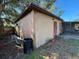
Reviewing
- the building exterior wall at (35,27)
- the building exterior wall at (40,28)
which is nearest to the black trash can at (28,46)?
the building exterior wall at (35,27)

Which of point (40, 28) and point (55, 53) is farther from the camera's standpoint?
point (40, 28)

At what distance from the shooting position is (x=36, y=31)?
31.3ft

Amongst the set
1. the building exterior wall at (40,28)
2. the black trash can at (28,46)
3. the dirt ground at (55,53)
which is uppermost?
the building exterior wall at (40,28)

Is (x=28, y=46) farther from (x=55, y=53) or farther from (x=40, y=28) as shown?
(x=40, y=28)

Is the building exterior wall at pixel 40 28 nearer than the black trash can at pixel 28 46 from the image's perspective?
No

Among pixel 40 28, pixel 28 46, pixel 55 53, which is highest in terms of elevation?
pixel 40 28

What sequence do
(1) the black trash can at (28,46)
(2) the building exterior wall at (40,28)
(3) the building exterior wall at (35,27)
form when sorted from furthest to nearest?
(2) the building exterior wall at (40,28), (3) the building exterior wall at (35,27), (1) the black trash can at (28,46)

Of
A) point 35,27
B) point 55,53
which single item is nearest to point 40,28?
point 35,27

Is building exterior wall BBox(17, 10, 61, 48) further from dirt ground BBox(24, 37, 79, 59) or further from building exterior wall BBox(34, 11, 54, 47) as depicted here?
dirt ground BBox(24, 37, 79, 59)

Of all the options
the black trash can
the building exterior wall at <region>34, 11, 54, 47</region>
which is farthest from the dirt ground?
the building exterior wall at <region>34, 11, 54, 47</region>

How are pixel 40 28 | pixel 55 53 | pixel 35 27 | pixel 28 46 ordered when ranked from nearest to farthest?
1. pixel 55 53
2. pixel 28 46
3. pixel 35 27
4. pixel 40 28

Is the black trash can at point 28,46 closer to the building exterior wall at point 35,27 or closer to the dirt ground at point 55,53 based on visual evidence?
the dirt ground at point 55,53

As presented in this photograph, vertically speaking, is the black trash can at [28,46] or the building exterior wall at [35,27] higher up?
the building exterior wall at [35,27]

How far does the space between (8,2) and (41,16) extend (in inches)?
170
